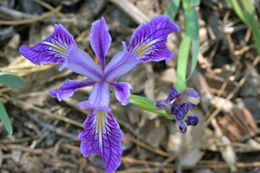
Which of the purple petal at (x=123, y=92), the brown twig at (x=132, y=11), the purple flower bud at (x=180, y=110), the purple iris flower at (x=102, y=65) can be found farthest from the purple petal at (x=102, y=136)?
the brown twig at (x=132, y=11)

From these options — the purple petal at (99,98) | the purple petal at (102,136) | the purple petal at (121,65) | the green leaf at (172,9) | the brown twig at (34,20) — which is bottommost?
the purple petal at (102,136)

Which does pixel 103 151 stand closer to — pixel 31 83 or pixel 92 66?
pixel 92 66

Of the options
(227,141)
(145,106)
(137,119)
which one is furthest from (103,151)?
(227,141)

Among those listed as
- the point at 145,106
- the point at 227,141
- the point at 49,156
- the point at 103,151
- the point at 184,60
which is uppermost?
the point at 184,60

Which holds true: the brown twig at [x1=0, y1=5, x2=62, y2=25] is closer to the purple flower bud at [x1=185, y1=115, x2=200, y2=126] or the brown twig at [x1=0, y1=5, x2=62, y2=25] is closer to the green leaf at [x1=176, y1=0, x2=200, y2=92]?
the green leaf at [x1=176, y1=0, x2=200, y2=92]

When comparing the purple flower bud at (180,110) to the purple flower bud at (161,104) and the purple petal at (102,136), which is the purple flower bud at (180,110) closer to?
the purple flower bud at (161,104)
